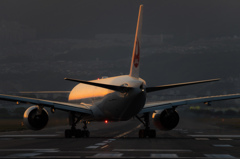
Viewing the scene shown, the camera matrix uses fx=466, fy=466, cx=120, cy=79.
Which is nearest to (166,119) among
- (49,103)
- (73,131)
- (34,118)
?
(73,131)

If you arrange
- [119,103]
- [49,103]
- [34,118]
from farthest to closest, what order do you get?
[34,118], [49,103], [119,103]

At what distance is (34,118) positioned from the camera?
109 feet

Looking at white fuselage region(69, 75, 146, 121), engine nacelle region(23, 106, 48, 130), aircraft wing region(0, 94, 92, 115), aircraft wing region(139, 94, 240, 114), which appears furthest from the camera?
aircraft wing region(139, 94, 240, 114)

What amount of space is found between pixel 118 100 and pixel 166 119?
17.4ft

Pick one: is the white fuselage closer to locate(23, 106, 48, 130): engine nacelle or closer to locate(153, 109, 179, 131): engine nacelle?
locate(153, 109, 179, 131): engine nacelle

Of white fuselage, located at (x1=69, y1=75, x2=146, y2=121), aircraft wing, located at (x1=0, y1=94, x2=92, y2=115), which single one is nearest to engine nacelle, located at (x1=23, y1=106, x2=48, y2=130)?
aircraft wing, located at (x1=0, y1=94, x2=92, y2=115)

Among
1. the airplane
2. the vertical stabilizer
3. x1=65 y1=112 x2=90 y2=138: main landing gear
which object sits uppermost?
the vertical stabilizer

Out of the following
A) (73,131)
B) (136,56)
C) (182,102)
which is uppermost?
(136,56)

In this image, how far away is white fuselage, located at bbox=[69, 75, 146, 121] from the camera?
31.1 m

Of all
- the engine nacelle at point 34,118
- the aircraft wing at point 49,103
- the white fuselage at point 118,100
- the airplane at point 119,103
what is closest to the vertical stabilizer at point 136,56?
the airplane at point 119,103

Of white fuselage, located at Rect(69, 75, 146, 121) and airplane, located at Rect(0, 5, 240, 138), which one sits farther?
airplane, located at Rect(0, 5, 240, 138)

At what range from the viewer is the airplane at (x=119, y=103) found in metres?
31.2

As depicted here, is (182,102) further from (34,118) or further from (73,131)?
(34,118)

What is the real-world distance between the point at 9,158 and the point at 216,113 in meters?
72.1
